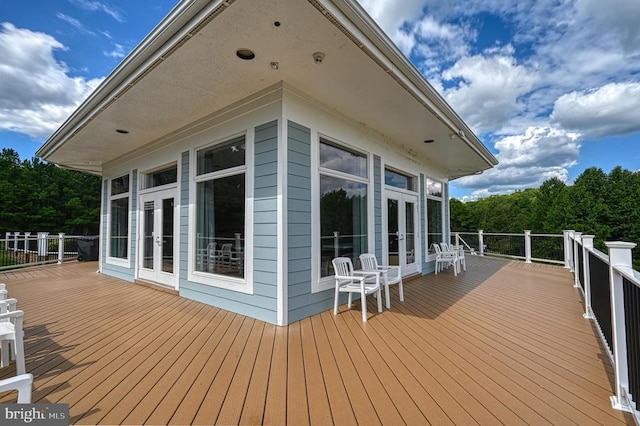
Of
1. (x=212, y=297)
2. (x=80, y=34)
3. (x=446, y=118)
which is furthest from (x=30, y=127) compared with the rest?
(x=446, y=118)

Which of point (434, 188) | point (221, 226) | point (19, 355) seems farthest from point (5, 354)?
point (434, 188)

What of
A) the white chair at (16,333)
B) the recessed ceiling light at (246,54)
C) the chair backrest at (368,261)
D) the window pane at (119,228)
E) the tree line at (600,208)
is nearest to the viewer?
the white chair at (16,333)

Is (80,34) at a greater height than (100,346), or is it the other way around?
(80,34)

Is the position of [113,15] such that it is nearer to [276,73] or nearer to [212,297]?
[276,73]

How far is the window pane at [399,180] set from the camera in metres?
5.52

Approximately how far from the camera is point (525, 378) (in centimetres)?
208

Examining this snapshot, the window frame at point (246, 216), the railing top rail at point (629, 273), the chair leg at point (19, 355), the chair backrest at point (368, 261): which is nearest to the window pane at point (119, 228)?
the window frame at point (246, 216)

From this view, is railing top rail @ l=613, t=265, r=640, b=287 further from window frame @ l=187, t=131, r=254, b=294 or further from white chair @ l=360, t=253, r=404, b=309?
window frame @ l=187, t=131, r=254, b=294

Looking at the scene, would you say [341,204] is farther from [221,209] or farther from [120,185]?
[120,185]

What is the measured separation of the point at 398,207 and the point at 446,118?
6.50 feet

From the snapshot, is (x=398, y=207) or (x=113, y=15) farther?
(x=398, y=207)

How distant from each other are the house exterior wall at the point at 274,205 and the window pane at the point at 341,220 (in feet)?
0.68

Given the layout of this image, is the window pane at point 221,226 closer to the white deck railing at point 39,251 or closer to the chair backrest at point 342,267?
the chair backrest at point 342,267

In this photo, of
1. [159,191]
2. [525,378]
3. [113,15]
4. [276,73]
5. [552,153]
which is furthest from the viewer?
[552,153]
